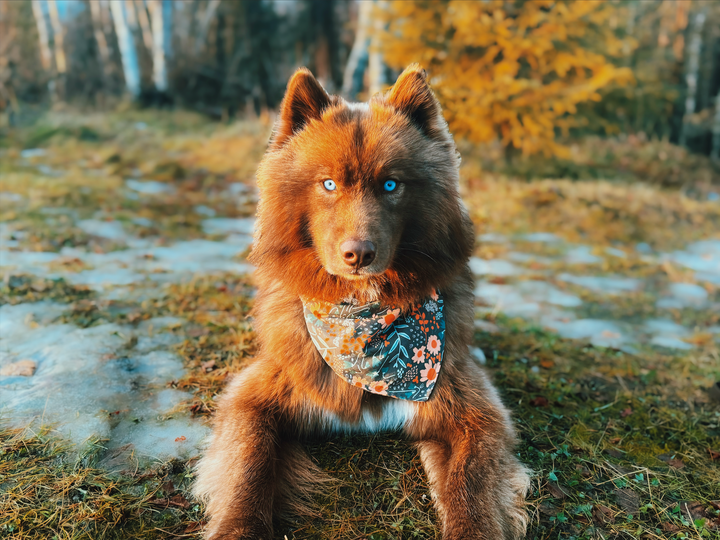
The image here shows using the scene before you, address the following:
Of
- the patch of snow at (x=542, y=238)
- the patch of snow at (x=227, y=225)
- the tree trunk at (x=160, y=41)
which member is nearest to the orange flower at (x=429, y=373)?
the patch of snow at (x=227, y=225)

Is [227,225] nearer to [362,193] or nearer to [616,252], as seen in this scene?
[362,193]

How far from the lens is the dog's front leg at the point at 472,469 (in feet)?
7.56

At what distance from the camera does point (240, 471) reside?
2439mm

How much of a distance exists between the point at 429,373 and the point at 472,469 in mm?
541

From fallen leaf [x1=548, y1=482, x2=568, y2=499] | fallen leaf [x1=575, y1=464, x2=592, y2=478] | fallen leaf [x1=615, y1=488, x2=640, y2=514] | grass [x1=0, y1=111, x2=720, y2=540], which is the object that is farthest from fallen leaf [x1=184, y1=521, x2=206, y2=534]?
fallen leaf [x1=615, y1=488, x2=640, y2=514]

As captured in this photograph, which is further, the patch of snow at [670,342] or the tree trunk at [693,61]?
the tree trunk at [693,61]

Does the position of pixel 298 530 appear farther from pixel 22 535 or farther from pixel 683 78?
pixel 683 78

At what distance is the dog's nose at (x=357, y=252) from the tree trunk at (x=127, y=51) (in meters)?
12.1

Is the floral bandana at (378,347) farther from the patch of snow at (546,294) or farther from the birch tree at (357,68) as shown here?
the birch tree at (357,68)

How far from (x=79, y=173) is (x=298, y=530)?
816cm

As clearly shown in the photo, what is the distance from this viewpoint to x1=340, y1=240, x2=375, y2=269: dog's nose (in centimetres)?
229

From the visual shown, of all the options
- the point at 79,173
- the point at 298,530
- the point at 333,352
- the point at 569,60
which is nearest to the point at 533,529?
the point at 298,530

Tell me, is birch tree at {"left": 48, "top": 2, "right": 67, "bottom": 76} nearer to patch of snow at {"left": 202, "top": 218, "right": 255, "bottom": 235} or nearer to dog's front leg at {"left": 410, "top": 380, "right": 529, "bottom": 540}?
patch of snow at {"left": 202, "top": 218, "right": 255, "bottom": 235}

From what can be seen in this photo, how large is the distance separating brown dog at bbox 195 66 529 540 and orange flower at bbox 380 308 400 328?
0.04 feet
